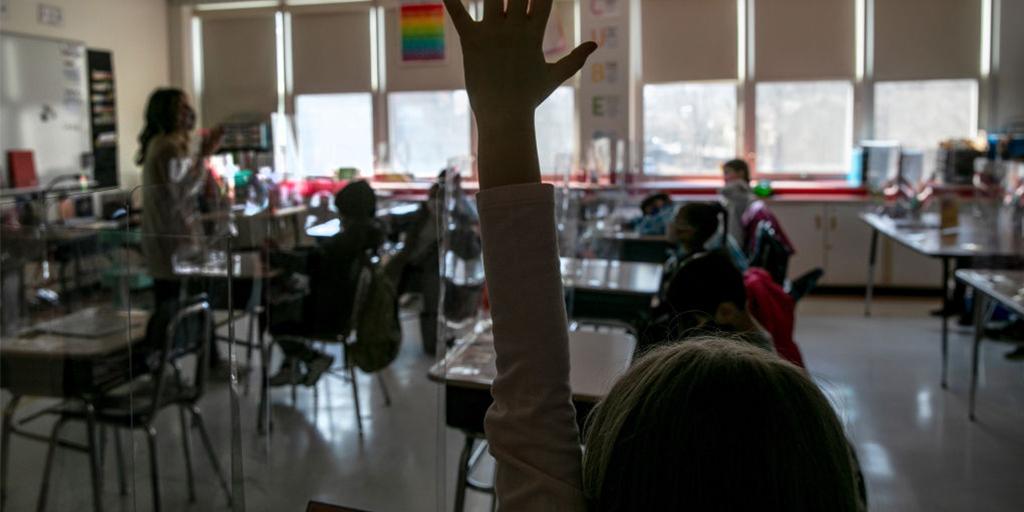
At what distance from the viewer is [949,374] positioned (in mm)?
4789

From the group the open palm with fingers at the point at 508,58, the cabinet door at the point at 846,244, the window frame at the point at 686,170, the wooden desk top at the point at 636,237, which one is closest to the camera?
the open palm with fingers at the point at 508,58

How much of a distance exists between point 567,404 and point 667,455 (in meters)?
0.19

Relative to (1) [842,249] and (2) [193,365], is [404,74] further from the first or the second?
(2) [193,365]

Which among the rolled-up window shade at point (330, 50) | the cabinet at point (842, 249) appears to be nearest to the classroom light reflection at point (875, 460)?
the rolled-up window shade at point (330, 50)

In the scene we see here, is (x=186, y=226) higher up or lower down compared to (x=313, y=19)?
lower down

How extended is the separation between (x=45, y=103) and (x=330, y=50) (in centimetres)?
409

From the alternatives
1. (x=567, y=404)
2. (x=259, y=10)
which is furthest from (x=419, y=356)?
(x=567, y=404)

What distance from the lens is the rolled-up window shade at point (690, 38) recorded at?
7.82 m

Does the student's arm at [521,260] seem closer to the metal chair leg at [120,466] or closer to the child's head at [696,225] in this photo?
the child's head at [696,225]

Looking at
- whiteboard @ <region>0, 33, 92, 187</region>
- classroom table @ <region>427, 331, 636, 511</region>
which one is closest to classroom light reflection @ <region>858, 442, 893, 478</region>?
classroom table @ <region>427, 331, 636, 511</region>

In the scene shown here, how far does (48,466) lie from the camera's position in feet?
9.36

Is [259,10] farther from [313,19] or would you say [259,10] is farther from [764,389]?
[764,389]

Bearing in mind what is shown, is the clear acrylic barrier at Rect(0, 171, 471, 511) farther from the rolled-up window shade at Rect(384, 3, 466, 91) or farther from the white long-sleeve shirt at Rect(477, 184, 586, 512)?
the rolled-up window shade at Rect(384, 3, 466, 91)

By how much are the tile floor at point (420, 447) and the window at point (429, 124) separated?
11.2 feet
